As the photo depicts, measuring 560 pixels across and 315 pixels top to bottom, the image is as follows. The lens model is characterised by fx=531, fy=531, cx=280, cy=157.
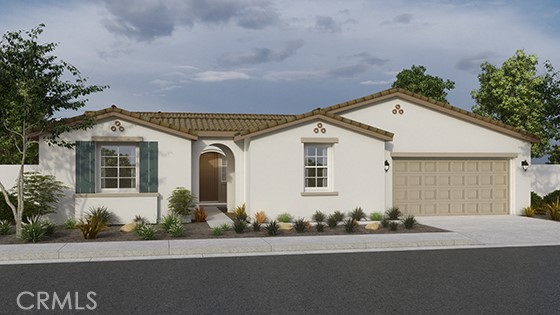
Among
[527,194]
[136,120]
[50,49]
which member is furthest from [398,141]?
[50,49]

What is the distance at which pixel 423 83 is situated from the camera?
114 ft

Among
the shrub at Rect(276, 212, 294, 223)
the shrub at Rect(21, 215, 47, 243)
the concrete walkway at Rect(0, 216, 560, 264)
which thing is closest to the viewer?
the concrete walkway at Rect(0, 216, 560, 264)

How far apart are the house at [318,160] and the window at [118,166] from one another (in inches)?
1.3

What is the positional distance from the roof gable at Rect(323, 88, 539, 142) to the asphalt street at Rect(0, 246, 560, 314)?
29.6 feet

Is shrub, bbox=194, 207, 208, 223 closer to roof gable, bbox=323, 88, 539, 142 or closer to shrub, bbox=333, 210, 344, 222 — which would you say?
shrub, bbox=333, 210, 344, 222

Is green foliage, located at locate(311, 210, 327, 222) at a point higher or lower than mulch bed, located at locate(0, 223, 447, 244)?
higher

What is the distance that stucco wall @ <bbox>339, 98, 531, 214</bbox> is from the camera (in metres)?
19.6

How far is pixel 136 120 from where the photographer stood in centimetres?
1692

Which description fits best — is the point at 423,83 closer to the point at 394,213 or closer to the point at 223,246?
the point at 394,213

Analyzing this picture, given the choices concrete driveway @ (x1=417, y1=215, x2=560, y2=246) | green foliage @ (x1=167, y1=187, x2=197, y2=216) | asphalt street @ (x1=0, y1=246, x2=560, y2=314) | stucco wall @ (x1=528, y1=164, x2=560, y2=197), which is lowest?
concrete driveway @ (x1=417, y1=215, x2=560, y2=246)

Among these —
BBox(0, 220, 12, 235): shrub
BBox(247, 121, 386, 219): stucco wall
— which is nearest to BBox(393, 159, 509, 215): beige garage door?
BBox(247, 121, 386, 219): stucco wall

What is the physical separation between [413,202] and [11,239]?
13194mm

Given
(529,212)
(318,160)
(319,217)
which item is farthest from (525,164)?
(319,217)

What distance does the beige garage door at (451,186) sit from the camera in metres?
19.5
